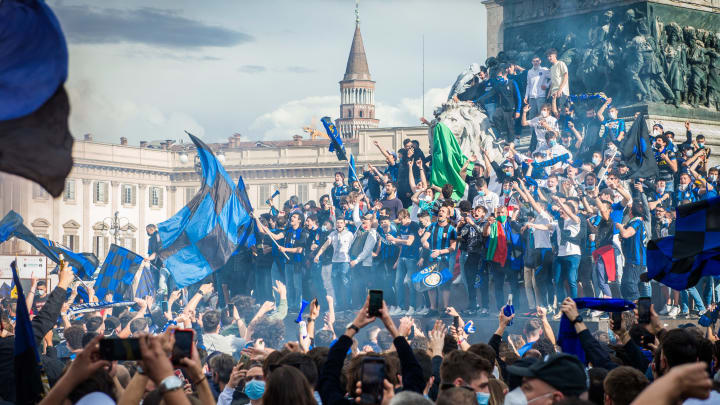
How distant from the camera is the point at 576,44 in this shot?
19812 mm

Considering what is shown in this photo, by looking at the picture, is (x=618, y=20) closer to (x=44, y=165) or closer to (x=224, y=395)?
(x=224, y=395)

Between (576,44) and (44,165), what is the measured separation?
15539mm

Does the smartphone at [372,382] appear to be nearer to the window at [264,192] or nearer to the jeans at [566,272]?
the jeans at [566,272]

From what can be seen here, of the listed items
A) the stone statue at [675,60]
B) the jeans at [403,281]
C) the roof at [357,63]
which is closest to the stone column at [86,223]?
the jeans at [403,281]

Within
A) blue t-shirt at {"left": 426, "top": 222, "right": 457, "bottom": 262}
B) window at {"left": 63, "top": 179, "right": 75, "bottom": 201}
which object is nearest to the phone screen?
blue t-shirt at {"left": 426, "top": 222, "right": 457, "bottom": 262}

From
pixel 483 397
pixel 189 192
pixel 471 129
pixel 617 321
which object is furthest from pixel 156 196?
pixel 483 397

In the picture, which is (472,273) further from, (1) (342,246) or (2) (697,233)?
(2) (697,233)

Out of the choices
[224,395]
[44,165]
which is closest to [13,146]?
[44,165]

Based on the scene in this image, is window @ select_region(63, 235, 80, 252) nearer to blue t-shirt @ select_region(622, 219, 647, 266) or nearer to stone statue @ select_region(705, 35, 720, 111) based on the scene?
stone statue @ select_region(705, 35, 720, 111)

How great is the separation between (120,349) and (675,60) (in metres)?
15.8

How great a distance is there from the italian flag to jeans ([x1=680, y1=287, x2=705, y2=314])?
2.51m

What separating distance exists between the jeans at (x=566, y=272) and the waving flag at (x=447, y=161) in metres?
4.12

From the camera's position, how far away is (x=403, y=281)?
18.4 meters

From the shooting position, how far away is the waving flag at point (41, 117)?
17.3ft
